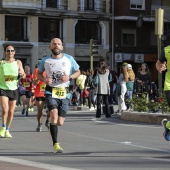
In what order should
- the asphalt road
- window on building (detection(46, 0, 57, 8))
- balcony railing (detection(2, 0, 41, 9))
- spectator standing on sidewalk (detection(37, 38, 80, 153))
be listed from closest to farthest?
the asphalt road
spectator standing on sidewalk (detection(37, 38, 80, 153))
balcony railing (detection(2, 0, 41, 9))
window on building (detection(46, 0, 57, 8))

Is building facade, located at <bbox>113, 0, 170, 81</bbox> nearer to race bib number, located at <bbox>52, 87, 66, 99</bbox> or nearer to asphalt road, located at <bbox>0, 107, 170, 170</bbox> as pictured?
asphalt road, located at <bbox>0, 107, 170, 170</bbox>

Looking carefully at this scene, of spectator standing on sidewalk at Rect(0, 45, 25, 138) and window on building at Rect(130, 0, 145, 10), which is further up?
window on building at Rect(130, 0, 145, 10)

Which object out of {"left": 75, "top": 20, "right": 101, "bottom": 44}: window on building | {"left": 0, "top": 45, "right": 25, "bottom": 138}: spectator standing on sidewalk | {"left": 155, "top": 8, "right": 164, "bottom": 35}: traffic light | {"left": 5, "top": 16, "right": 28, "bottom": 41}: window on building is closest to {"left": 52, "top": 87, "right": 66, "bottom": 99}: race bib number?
{"left": 0, "top": 45, "right": 25, "bottom": 138}: spectator standing on sidewalk

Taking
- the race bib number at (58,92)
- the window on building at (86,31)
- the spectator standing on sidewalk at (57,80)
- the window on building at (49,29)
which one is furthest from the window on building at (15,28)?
the race bib number at (58,92)

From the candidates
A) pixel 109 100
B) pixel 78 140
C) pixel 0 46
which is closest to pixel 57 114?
pixel 78 140

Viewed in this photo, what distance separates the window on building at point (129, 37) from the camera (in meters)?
55.2

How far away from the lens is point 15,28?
4988 cm

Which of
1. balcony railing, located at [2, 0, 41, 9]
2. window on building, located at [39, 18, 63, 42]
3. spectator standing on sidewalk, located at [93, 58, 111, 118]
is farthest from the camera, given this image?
window on building, located at [39, 18, 63, 42]

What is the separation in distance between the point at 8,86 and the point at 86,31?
130 feet

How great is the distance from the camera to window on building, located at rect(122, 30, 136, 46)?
181 ft

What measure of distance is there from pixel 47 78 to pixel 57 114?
0.65 meters

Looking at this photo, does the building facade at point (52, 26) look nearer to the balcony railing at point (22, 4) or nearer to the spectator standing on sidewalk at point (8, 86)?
the balcony railing at point (22, 4)

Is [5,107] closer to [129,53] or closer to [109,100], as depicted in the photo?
[109,100]

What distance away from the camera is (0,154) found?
1110 centimetres
